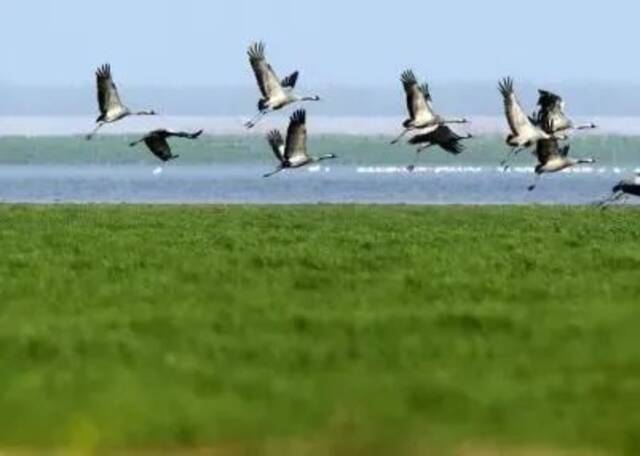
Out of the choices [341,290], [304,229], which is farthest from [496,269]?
[304,229]

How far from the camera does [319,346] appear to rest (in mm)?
17062

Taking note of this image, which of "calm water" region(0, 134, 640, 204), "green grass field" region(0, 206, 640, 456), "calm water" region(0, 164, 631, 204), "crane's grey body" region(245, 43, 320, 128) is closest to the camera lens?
"green grass field" region(0, 206, 640, 456)

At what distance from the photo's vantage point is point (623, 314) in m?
19.0

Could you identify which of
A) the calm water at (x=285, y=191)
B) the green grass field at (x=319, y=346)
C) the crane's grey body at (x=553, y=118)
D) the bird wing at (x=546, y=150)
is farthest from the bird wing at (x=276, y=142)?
the green grass field at (x=319, y=346)

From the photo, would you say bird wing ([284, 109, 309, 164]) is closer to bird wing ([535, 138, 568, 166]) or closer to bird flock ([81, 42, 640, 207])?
bird flock ([81, 42, 640, 207])

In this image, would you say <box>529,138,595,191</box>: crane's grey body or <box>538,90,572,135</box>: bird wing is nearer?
<box>538,90,572,135</box>: bird wing

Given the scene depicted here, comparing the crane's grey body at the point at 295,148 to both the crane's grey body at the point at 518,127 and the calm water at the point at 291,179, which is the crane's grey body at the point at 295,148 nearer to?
the crane's grey body at the point at 518,127

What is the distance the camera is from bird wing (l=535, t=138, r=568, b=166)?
1615 inches

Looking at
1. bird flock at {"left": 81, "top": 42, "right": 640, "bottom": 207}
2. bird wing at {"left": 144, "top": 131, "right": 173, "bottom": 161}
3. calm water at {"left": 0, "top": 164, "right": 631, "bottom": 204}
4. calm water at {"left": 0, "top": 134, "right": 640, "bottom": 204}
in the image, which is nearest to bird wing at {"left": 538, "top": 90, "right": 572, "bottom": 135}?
bird flock at {"left": 81, "top": 42, "right": 640, "bottom": 207}

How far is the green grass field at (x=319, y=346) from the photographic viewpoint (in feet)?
45.4

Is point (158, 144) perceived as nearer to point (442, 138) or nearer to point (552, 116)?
point (442, 138)

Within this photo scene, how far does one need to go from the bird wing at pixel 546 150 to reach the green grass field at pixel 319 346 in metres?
12.5

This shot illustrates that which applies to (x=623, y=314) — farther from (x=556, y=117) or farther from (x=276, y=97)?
(x=556, y=117)

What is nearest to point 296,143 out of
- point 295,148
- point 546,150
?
point 295,148
